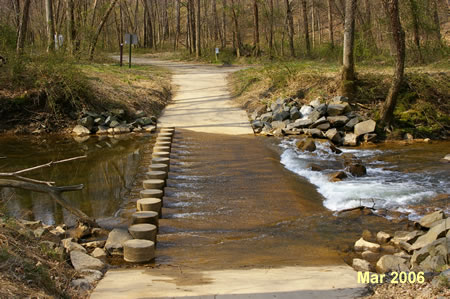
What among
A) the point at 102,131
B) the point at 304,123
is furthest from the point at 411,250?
the point at 102,131

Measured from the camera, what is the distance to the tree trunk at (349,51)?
53.3ft

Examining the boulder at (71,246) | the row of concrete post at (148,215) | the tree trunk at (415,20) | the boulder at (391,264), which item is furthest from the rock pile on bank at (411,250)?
the tree trunk at (415,20)

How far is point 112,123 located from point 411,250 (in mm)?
11495

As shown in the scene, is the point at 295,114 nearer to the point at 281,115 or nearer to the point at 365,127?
the point at 281,115

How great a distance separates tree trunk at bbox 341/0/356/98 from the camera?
53.3ft

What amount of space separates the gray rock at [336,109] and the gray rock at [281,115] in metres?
1.32

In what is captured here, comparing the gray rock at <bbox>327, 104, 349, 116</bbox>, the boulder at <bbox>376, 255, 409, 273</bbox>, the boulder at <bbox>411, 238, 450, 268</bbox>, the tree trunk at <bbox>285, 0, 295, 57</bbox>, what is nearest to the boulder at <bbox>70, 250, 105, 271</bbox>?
the boulder at <bbox>376, 255, 409, 273</bbox>

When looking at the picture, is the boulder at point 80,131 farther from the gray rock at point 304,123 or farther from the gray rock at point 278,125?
the gray rock at point 304,123

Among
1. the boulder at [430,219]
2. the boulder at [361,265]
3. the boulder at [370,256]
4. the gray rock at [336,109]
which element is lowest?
the boulder at [370,256]

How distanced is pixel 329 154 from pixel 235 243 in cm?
656

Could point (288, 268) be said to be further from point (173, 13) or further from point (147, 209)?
point (173, 13)

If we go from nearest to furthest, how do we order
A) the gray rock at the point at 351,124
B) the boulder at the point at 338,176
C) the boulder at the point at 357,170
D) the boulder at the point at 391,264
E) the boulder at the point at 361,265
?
the boulder at the point at 391,264 → the boulder at the point at 361,265 → the boulder at the point at 338,176 → the boulder at the point at 357,170 → the gray rock at the point at 351,124

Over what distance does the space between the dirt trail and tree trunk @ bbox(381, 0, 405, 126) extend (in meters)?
4.25

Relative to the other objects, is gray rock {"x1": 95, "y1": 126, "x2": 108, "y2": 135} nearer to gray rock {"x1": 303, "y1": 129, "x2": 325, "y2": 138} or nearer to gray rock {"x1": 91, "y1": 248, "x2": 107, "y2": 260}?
gray rock {"x1": 303, "y1": 129, "x2": 325, "y2": 138}
